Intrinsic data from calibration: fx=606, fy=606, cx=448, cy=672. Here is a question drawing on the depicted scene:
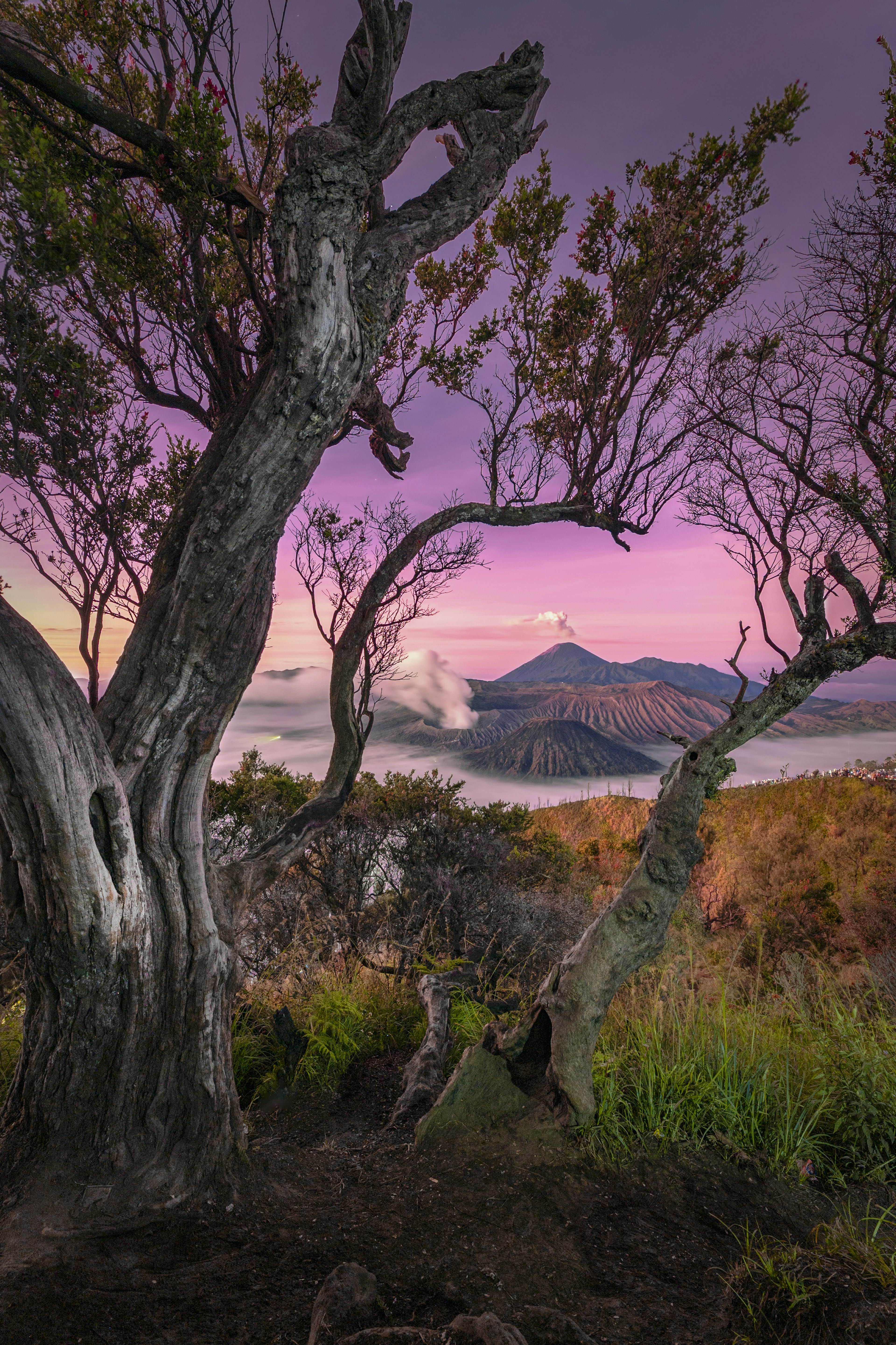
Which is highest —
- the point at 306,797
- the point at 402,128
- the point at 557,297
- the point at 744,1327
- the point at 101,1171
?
the point at 557,297

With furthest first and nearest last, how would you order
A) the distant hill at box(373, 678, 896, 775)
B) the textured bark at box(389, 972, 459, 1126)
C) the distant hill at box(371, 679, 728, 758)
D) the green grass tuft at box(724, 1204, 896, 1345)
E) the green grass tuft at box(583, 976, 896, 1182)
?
the distant hill at box(371, 679, 728, 758) < the distant hill at box(373, 678, 896, 775) < the textured bark at box(389, 972, 459, 1126) < the green grass tuft at box(583, 976, 896, 1182) < the green grass tuft at box(724, 1204, 896, 1345)

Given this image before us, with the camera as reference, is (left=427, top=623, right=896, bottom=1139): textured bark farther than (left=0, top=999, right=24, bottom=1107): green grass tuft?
No

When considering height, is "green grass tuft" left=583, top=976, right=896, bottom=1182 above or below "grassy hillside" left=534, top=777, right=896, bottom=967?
above

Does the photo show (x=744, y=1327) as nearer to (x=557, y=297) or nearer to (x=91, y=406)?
(x=91, y=406)

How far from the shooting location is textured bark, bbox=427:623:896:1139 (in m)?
2.94

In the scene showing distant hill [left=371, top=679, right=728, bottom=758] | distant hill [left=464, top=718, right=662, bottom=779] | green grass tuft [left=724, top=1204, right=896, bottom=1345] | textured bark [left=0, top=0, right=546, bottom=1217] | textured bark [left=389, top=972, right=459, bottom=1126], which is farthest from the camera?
distant hill [left=371, top=679, right=728, bottom=758]

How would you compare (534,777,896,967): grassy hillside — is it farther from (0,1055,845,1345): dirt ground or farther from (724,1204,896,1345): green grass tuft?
(724,1204,896,1345): green grass tuft

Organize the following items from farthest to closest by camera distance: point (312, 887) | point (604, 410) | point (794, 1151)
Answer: point (312, 887) < point (604, 410) < point (794, 1151)

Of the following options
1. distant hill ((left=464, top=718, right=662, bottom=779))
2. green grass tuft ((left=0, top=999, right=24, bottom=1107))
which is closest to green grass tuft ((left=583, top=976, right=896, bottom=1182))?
green grass tuft ((left=0, top=999, right=24, bottom=1107))

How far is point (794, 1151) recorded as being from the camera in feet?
9.14

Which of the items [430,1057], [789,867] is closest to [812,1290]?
[430,1057]

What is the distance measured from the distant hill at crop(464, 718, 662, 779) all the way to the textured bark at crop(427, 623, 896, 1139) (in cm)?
1601

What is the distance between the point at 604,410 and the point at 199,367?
302cm

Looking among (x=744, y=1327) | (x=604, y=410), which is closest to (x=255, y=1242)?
(x=744, y=1327)
